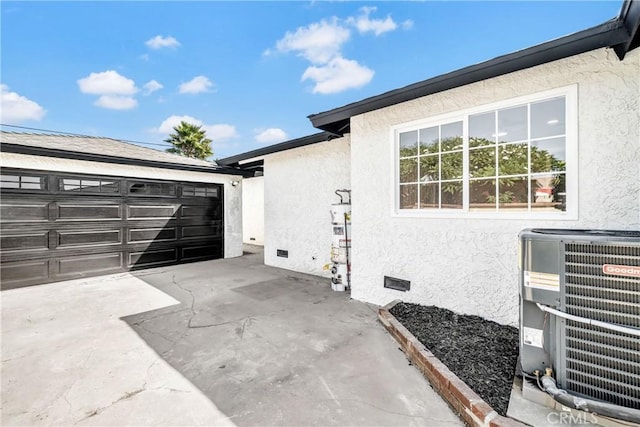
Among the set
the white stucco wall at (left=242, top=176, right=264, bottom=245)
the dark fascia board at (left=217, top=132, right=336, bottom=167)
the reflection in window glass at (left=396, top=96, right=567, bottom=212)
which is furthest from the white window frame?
the white stucco wall at (left=242, top=176, right=264, bottom=245)

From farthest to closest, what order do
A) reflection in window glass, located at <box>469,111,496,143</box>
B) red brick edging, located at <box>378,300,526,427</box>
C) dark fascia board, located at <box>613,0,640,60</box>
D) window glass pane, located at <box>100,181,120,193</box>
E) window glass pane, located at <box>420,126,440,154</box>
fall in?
1. window glass pane, located at <box>100,181,120,193</box>
2. window glass pane, located at <box>420,126,440,154</box>
3. reflection in window glass, located at <box>469,111,496,143</box>
4. dark fascia board, located at <box>613,0,640,60</box>
5. red brick edging, located at <box>378,300,526,427</box>

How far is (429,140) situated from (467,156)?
0.61 m

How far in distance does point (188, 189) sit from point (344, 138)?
5.13 m

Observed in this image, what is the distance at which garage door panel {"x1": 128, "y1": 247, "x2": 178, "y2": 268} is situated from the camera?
7195 mm

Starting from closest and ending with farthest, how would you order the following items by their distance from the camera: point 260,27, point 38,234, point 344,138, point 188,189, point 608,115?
point 608,115 → point 38,234 → point 344,138 → point 188,189 → point 260,27

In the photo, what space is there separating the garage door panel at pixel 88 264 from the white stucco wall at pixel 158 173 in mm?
2010

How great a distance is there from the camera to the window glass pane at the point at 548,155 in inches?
121

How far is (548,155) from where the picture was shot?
3158 mm

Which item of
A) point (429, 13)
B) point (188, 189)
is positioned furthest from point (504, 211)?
point (188, 189)

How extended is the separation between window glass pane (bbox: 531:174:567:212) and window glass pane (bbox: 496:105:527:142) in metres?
0.55

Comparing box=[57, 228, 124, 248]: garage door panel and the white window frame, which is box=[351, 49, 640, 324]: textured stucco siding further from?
box=[57, 228, 124, 248]: garage door panel

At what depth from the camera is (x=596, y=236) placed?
1768 millimetres

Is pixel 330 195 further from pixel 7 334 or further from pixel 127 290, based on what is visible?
pixel 7 334

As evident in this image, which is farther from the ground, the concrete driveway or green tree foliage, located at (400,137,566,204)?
green tree foliage, located at (400,137,566,204)
